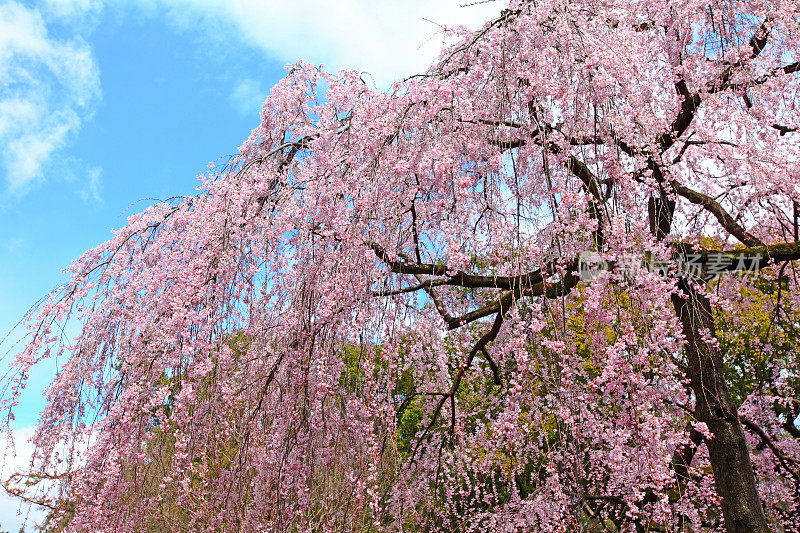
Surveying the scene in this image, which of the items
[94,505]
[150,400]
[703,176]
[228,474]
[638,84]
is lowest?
[94,505]

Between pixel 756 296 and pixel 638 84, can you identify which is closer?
pixel 638 84

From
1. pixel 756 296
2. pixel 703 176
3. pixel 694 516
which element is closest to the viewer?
pixel 694 516

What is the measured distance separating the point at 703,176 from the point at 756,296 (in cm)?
460

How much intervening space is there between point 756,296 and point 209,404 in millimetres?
9530

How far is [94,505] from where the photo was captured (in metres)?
3.15

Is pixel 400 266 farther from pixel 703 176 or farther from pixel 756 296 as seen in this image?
pixel 756 296

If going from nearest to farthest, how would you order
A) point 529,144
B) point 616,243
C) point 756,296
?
point 616,243 < point 529,144 < point 756,296

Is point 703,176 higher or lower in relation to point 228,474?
higher

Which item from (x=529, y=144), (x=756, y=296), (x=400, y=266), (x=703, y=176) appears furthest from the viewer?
(x=756, y=296)

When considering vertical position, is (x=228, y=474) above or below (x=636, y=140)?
below

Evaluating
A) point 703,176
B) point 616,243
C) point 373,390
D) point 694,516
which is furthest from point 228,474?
point 703,176

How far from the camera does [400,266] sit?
14.4 ft

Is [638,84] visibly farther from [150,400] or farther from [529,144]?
[150,400]

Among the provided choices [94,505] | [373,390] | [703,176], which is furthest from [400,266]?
[703,176]
